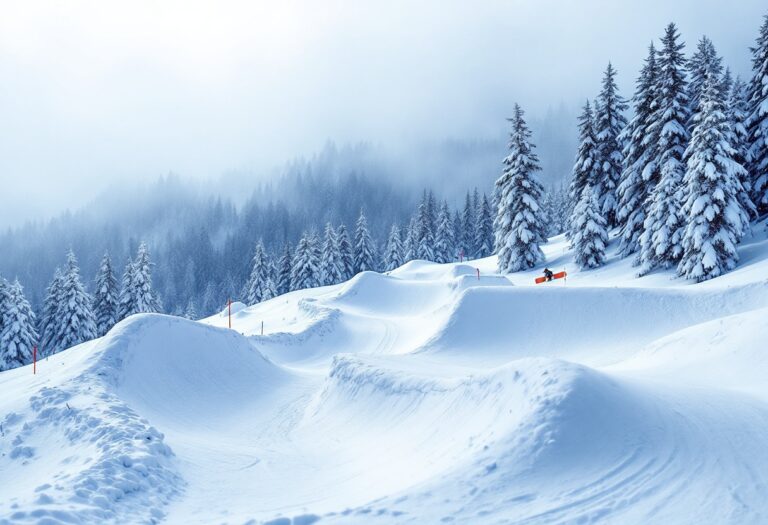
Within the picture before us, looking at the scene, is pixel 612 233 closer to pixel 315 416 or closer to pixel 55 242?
pixel 315 416

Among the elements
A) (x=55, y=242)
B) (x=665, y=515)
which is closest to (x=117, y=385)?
(x=665, y=515)

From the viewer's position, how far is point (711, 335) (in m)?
12.5

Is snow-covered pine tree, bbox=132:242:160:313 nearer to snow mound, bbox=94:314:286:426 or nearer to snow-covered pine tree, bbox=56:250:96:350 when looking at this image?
snow-covered pine tree, bbox=56:250:96:350

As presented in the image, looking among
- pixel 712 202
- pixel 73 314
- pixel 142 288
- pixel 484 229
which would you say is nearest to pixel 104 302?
pixel 142 288

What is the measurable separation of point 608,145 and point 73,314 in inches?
1920

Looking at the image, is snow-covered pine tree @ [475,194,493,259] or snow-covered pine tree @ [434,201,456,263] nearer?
snow-covered pine tree @ [434,201,456,263]

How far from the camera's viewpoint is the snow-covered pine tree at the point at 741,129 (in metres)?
26.5

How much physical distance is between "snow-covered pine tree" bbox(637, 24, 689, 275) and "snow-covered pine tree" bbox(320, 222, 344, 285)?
39634 millimetres

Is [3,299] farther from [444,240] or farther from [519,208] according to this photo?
[444,240]

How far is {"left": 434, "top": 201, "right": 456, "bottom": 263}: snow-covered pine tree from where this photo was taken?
68.9m

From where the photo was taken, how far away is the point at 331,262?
61.4 meters

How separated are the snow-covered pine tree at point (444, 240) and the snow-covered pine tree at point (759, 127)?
138 ft

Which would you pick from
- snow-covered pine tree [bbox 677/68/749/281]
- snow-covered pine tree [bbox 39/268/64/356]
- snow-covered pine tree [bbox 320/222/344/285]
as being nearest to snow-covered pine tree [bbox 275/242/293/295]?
snow-covered pine tree [bbox 320/222/344/285]

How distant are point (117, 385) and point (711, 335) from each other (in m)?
15.9
